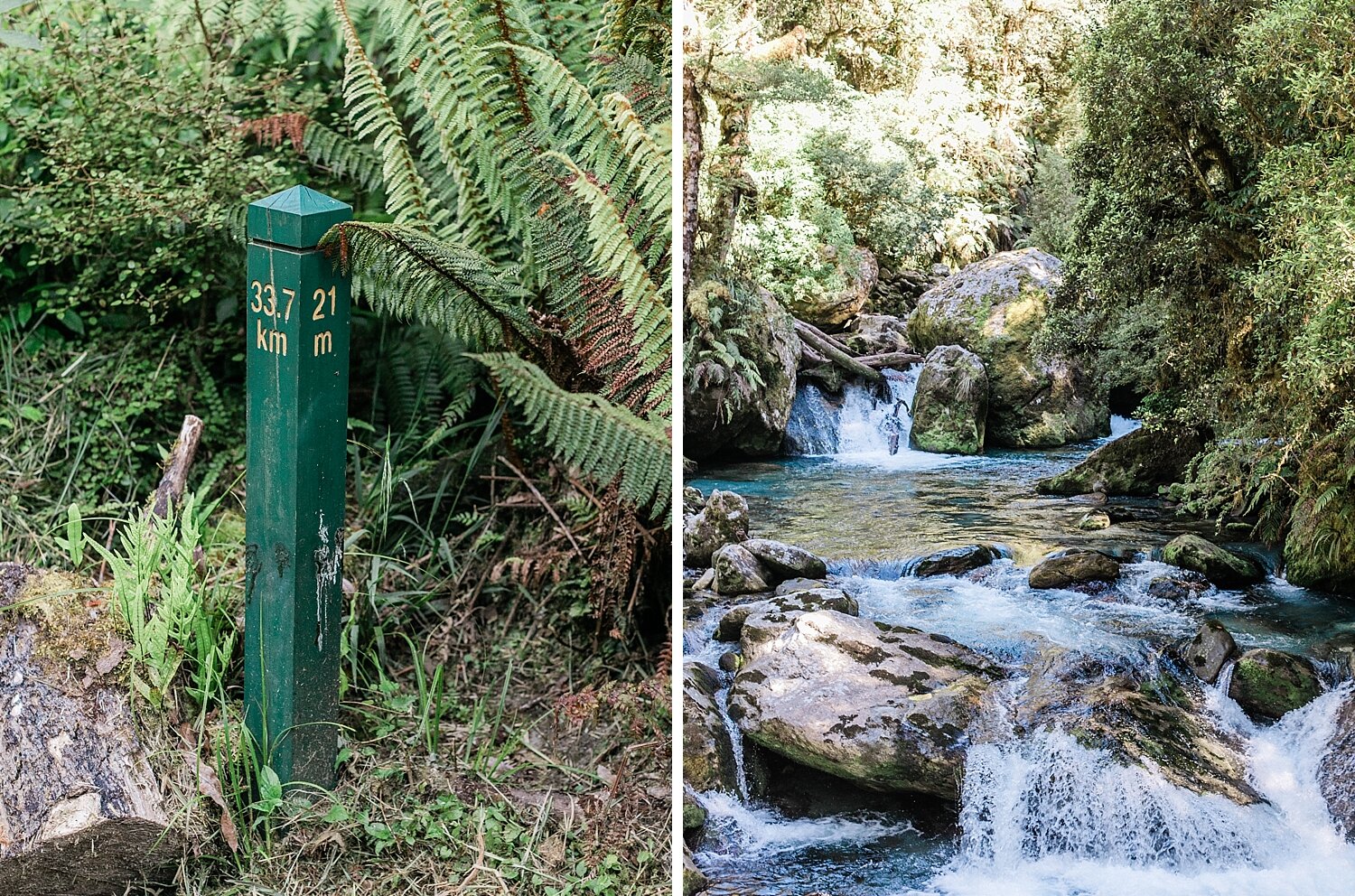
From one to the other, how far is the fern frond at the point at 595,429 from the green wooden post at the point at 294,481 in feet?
1.08

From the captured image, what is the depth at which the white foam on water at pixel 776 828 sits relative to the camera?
75.6 inches

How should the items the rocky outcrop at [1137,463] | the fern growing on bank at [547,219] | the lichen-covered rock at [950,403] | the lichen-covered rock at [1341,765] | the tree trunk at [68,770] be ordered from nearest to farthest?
the lichen-covered rock at [1341,765], the rocky outcrop at [1137,463], the lichen-covered rock at [950,403], the tree trunk at [68,770], the fern growing on bank at [547,219]

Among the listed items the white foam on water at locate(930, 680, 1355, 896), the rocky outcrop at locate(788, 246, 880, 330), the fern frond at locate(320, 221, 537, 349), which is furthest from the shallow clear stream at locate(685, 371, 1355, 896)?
the fern frond at locate(320, 221, 537, 349)

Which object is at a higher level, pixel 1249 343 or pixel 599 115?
pixel 599 115

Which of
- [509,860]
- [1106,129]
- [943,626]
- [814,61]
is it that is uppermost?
[814,61]

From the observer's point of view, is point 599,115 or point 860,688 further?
point 599,115

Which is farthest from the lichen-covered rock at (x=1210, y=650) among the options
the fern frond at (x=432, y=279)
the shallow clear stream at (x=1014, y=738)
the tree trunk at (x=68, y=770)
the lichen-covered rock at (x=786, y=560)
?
the tree trunk at (x=68, y=770)

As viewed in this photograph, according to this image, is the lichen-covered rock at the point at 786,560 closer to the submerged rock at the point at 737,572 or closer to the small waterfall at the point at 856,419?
the submerged rock at the point at 737,572

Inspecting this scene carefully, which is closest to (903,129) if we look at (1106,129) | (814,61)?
(814,61)

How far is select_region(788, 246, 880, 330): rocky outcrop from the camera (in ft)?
6.45

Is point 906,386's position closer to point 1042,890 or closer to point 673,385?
point 673,385

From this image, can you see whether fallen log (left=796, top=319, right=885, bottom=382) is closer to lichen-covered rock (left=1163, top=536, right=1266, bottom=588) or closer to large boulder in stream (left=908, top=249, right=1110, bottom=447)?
large boulder in stream (left=908, top=249, right=1110, bottom=447)

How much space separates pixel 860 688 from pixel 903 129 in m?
0.91

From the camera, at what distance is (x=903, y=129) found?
1.98 meters
